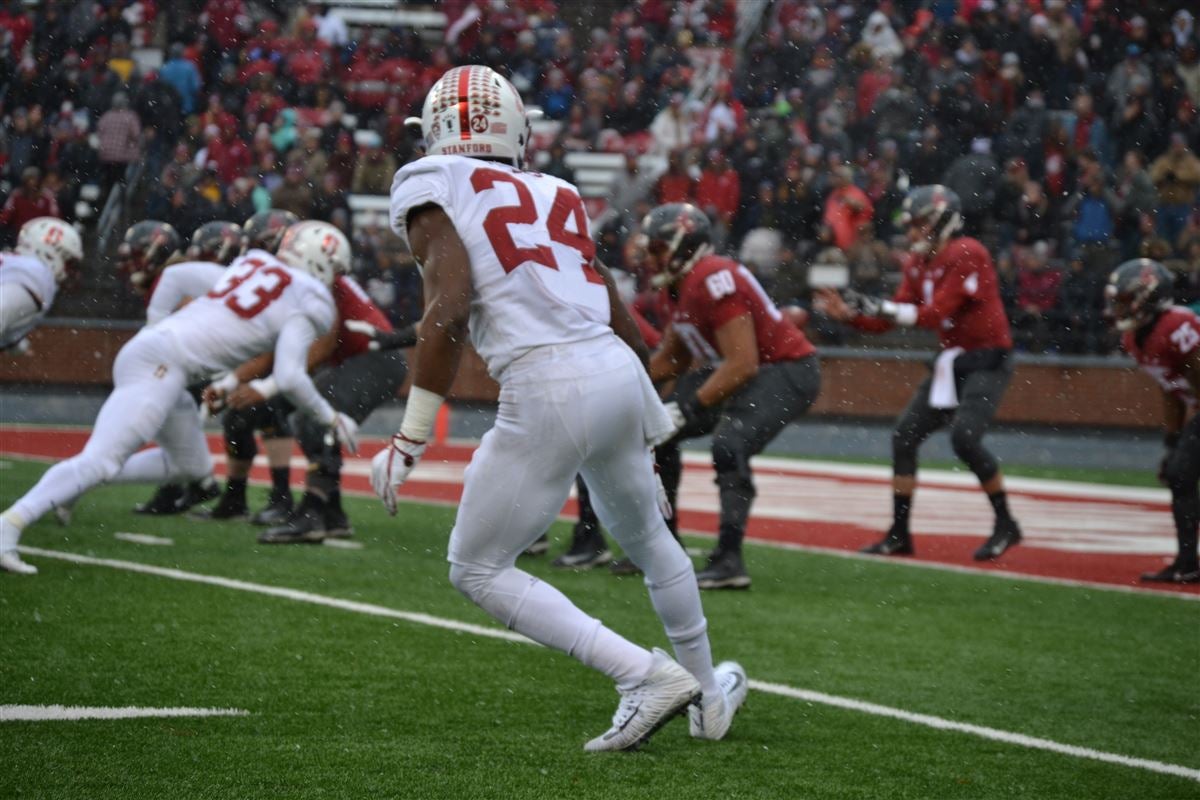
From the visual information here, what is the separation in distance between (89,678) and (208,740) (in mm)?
830

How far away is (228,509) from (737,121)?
9.80 m

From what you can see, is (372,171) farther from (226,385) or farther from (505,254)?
(505,254)

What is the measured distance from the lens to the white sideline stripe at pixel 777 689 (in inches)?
171

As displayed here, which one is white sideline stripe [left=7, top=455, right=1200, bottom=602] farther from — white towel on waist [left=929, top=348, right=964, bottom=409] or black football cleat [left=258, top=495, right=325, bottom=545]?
black football cleat [left=258, top=495, right=325, bottom=545]

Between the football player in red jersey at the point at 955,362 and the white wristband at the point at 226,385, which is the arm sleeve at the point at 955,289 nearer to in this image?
the football player in red jersey at the point at 955,362

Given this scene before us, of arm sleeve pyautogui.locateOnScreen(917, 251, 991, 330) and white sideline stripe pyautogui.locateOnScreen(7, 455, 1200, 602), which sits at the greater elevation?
arm sleeve pyautogui.locateOnScreen(917, 251, 991, 330)

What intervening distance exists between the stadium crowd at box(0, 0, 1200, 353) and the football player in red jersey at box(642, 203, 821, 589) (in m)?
7.37

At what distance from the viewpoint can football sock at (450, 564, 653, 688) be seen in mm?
4109

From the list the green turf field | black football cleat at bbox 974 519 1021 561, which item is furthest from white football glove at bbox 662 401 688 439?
black football cleat at bbox 974 519 1021 561

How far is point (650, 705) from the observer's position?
4.12m

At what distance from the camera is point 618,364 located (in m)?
4.15

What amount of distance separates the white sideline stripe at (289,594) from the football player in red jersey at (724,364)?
1.44 meters

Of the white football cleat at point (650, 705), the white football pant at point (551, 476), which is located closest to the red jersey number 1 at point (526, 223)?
the white football pant at point (551, 476)

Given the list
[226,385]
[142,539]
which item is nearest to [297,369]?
[226,385]
